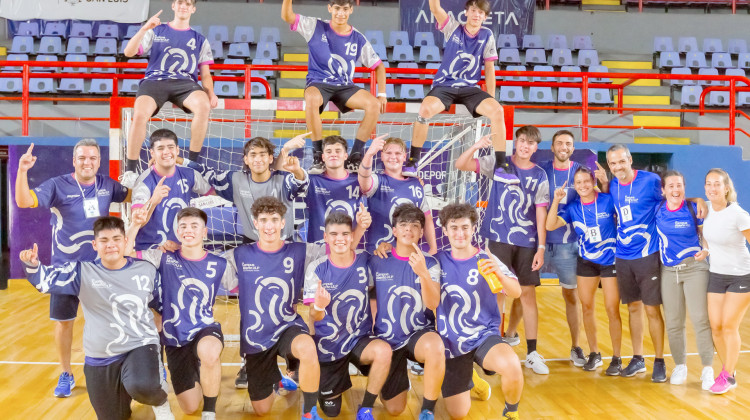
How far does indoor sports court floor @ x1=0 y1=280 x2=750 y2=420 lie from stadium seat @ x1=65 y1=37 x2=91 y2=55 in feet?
25.4

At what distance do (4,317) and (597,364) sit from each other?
232 inches

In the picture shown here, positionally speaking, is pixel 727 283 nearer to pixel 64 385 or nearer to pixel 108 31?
pixel 64 385

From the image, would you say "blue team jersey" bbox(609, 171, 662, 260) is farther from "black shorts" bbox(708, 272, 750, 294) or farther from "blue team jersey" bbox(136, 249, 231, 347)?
"blue team jersey" bbox(136, 249, 231, 347)

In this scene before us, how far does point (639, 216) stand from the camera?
475 centimetres

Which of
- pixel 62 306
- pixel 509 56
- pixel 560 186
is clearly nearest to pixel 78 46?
pixel 509 56

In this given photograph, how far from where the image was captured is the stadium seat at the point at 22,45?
12.0m

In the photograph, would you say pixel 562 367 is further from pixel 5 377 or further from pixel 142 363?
pixel 5 377

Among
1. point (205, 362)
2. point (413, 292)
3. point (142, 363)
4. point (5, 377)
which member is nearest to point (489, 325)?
point (413, 292)

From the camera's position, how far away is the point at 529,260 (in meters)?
5.16

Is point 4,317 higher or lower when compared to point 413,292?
lower

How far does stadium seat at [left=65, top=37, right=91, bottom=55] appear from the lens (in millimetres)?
12164

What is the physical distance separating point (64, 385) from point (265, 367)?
1468mm

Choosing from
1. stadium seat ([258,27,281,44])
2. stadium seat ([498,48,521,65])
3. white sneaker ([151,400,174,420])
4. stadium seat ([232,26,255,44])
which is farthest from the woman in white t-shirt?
stadium seat ([232,26,255,44])

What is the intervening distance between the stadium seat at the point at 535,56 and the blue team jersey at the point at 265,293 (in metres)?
9.84
